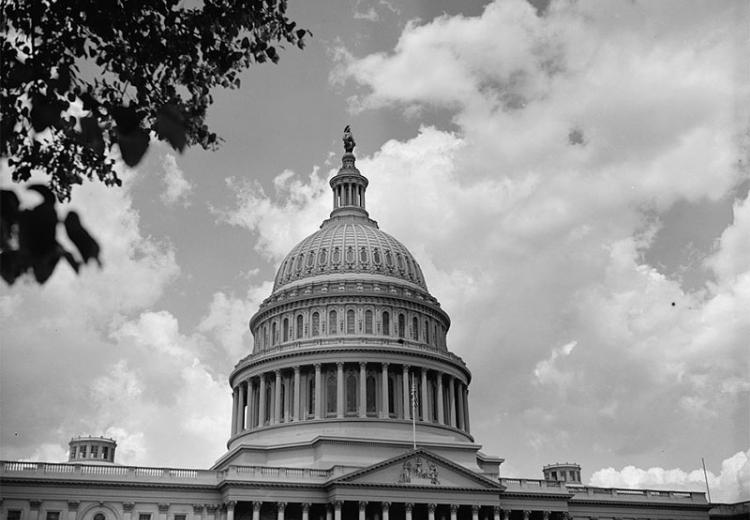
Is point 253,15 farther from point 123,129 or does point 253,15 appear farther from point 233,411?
point 233,411

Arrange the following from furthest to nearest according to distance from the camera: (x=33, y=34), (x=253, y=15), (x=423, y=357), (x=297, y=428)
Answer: (x=423, y=357) < (x=297, y=428) < (x=253, y=15) < (x=33, y=34)

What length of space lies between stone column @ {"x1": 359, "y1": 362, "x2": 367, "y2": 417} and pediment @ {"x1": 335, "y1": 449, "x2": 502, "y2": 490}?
39.7 ft

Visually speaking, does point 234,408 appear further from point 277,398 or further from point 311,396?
point 311,396

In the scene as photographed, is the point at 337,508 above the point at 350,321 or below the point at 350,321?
below

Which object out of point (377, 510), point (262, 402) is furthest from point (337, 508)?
point (262, 402)

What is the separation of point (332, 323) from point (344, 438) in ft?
53.5

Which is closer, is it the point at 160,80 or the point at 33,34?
the point at 33,34

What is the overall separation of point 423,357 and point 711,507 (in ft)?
111

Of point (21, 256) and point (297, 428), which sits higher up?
point (297, 428)

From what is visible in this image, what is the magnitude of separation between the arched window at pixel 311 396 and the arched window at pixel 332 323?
5576 mm

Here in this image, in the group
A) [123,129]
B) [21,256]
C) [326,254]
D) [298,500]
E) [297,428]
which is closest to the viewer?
[21,256]

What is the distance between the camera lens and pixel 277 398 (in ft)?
279

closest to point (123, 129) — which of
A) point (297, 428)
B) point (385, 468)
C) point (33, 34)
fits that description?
point (33, 34)

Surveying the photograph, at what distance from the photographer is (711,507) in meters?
88.8
